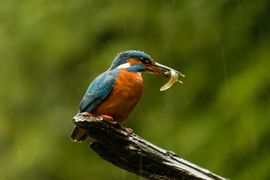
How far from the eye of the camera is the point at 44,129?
8734mm

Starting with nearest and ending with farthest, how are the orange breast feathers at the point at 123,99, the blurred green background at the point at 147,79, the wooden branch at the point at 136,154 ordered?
the wooden branch at the point at 136,154 < the orange breast feathers at the point at 123,99 < the blurred green background at the point at 147,79

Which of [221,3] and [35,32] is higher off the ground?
[221,3]

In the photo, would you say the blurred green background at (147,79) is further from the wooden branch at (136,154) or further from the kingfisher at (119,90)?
the wooden branch at (136,154)

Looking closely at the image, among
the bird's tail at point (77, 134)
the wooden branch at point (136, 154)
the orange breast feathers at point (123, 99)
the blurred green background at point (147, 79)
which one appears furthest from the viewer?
the blurred green background at point (147, 79)

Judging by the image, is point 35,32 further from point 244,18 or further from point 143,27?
point 244,18

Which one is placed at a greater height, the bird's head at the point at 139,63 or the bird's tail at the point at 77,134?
the bird's head at the point at 139,63

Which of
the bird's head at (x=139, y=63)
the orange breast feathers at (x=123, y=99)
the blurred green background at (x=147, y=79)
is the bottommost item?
the blurred green background at (x=147, y=79)

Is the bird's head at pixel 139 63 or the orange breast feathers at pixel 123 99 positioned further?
the bird's head at pixel 139 63

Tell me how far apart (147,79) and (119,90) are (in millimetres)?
3447

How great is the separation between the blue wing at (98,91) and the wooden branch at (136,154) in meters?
0.47

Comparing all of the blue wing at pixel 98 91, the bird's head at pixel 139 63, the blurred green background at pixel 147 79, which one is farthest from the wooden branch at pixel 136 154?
the blurred green background at pixel 147 79

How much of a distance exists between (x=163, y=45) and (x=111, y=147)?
155 inches

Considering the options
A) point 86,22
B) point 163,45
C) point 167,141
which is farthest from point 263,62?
point 86,22

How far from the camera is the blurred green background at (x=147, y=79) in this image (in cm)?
670
